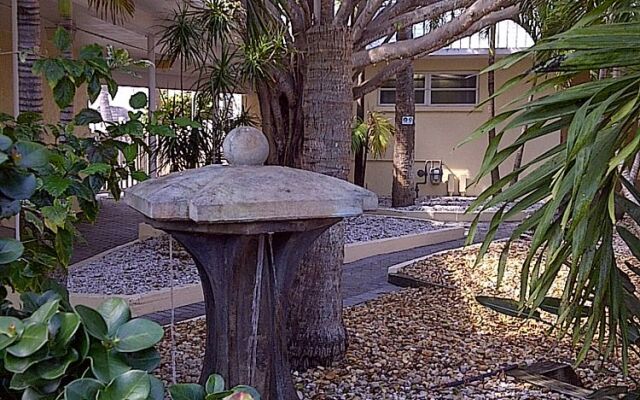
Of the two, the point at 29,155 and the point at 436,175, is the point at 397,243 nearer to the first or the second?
the point at 436,175

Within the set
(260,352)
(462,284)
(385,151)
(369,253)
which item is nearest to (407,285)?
(462,284)

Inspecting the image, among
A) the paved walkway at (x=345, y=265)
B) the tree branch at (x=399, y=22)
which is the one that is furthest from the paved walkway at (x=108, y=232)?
the tree branch at (x=399, y=22)

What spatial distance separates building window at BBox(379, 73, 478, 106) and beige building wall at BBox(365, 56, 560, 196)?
154 millimetres

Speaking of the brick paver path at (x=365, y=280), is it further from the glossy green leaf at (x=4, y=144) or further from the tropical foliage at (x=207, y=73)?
the glossy green leaf at (x=4, y=144)

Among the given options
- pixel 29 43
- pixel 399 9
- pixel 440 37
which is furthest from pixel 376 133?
pixel 29 43

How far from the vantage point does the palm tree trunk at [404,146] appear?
13.4 metres

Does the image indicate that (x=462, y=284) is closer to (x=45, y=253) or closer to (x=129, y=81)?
(x=45, y=253)

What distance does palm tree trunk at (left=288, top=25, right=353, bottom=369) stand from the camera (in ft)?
14.8

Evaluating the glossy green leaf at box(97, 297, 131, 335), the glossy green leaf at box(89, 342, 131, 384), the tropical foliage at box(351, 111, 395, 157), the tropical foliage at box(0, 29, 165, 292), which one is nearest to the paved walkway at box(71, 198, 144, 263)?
the tropical foliage at box(351, 111, 395, 157)

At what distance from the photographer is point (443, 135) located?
16500 millimetres

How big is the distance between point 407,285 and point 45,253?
5.11 metres

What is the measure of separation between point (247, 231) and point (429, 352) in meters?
2.66

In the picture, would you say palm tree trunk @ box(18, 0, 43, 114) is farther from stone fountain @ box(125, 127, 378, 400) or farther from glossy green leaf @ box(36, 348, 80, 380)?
glossy green leaf @ box(36, 348, 80, 380)

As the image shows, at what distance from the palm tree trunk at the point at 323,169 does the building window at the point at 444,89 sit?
12.0 m
